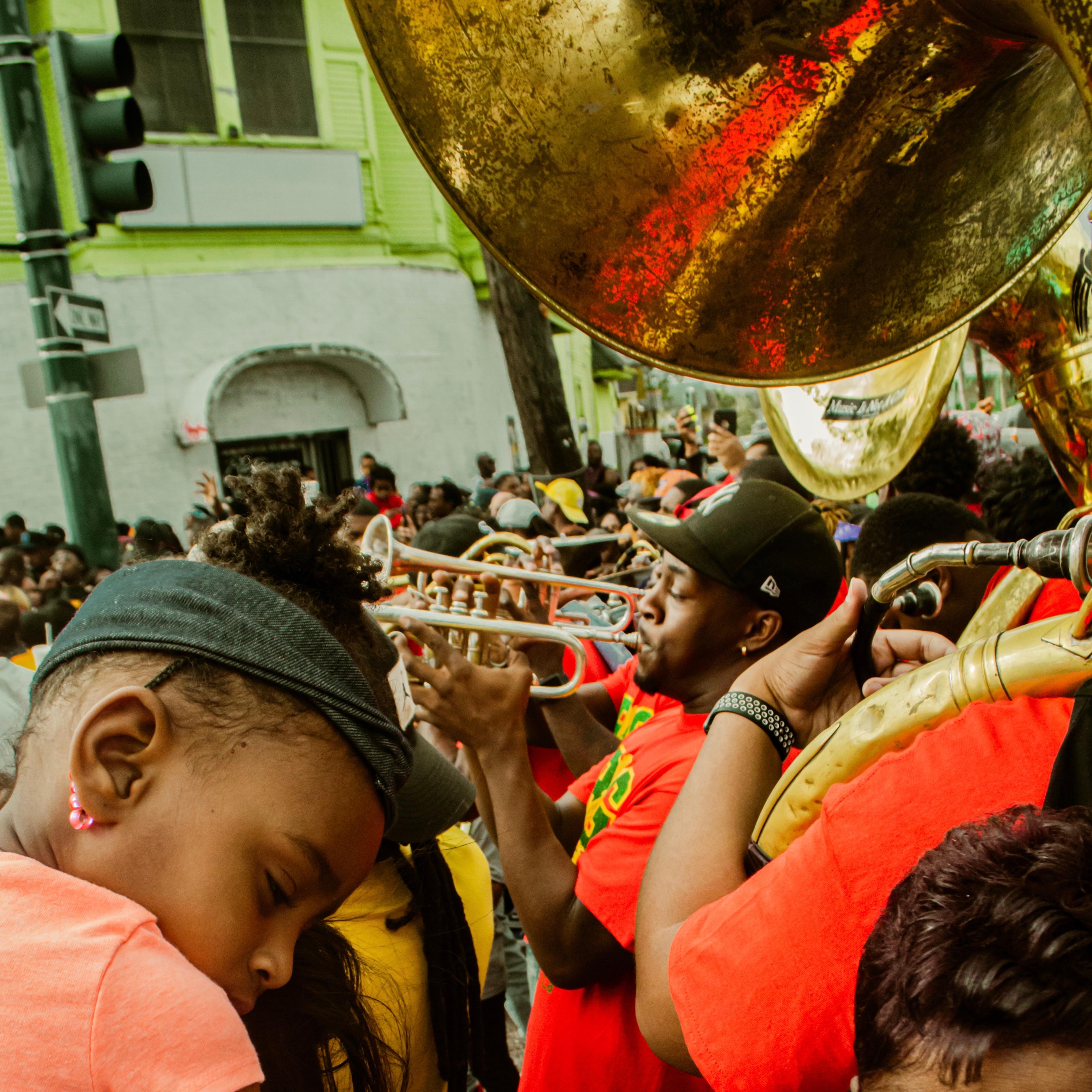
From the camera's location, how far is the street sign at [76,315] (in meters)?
3.78

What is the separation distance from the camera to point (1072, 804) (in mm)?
770

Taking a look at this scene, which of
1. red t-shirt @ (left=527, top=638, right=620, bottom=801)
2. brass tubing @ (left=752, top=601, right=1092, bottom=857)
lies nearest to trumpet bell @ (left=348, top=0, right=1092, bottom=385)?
brass tubing @ (left=752, top=601, right=1092, bottom=857)

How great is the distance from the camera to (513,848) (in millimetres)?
1517

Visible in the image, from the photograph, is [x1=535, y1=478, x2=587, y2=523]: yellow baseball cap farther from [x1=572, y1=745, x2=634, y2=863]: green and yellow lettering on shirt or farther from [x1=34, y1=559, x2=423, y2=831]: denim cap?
[x1=34, y1=559, x2=423, y2=831]: denim cap

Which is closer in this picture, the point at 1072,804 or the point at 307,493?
the point at 1072,804

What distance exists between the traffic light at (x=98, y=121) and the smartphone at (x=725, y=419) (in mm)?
2992

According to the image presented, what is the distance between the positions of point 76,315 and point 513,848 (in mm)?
3349

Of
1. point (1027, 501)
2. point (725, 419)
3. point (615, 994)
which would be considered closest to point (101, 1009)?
point (615, 994)

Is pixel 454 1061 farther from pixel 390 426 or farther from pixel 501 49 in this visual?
pixel 390 426

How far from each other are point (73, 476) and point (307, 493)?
3.33 meters

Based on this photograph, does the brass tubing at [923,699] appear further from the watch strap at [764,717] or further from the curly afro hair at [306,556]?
the curly afro hair at [306,556]

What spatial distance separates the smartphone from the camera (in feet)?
16.7

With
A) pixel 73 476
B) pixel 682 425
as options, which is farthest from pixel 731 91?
pixel 682 425

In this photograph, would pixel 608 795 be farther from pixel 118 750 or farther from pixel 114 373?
pixel 114 373
